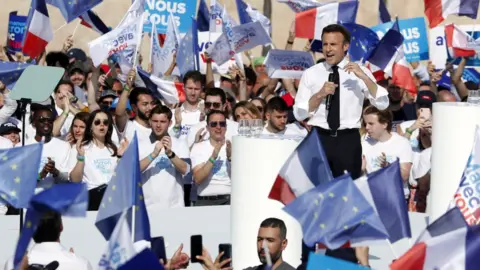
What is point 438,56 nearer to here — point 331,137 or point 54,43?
point 54,43

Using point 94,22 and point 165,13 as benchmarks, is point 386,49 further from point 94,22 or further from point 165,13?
point 94,22

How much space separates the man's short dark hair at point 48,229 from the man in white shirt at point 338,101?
9.29 feet

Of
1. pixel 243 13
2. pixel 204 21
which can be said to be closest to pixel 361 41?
pixel 243 13

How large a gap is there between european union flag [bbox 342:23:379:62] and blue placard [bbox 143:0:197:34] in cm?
199

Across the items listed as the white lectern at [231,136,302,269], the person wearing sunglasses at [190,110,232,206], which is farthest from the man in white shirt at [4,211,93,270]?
the person wearing sunglasses at [190,110,232,206]

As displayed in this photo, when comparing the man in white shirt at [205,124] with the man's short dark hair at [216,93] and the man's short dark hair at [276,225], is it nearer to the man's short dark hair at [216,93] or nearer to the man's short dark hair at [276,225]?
the man's short dark hair at [216,93]

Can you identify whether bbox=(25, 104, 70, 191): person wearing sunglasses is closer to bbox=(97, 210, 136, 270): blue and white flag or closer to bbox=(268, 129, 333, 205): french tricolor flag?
bbox=(268, 129, 333, 205): french tricolor flag

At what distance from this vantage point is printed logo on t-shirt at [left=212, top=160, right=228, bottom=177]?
42.3 feet

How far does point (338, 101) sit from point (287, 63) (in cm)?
474

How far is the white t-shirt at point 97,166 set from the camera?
493 inches

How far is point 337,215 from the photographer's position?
27.4 feet

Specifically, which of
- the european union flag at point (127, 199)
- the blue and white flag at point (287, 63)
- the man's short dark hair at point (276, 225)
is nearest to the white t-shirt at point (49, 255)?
the european union flag at point (127, 199)

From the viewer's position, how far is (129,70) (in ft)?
51.2

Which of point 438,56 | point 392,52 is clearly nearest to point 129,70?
point 392,52
